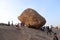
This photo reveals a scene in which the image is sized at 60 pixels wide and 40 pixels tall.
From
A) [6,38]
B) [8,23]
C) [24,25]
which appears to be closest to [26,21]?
[24,25]

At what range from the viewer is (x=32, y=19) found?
37.9 m

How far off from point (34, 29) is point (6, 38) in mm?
10261

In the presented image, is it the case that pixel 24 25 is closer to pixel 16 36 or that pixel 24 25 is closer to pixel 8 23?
pixel 8 23

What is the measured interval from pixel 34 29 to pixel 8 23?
5.49 m

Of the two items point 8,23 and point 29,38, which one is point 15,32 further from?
point 8,23

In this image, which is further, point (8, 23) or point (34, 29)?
point (8, 23)

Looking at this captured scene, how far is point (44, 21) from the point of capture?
3838 cm

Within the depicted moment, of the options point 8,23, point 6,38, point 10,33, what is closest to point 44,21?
point 8,23

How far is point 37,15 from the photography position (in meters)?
38.5

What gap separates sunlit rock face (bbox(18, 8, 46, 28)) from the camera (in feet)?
124

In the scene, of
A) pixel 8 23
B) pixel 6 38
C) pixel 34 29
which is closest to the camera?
pixel 6 38

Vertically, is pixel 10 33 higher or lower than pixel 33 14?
lower

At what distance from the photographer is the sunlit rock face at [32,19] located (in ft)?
124

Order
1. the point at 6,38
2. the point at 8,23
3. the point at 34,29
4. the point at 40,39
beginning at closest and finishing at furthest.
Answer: the point at 6,38
the point at 40,39
the point at 34,29
the point at 8,23
